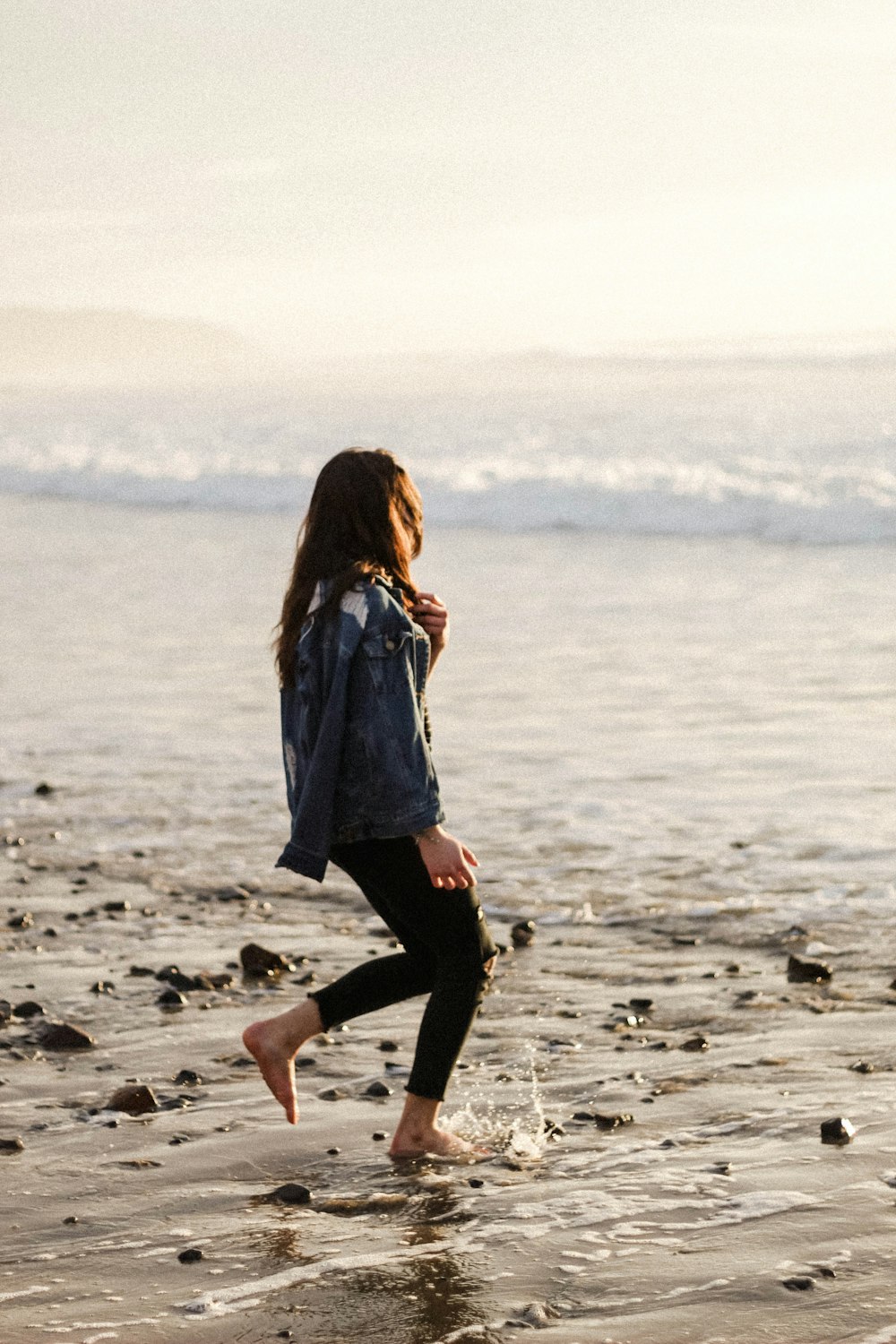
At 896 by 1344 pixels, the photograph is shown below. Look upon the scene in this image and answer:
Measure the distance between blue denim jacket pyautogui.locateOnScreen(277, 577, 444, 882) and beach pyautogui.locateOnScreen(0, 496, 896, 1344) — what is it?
958 mm

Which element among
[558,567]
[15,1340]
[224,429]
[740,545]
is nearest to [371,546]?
[15,1340]

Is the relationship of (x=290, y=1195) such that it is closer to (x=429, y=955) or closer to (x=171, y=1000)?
(x=429, y=955)

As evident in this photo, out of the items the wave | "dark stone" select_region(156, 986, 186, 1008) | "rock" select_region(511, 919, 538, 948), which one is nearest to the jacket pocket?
"dark stone" select_region(156, 986, 186, 1008)

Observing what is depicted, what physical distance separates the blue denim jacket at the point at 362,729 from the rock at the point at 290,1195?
0.80 m

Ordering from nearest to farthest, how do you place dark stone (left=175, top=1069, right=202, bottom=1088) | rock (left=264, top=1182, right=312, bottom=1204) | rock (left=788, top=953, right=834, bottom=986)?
1. rock (left=264, top=1182, right=312, bottom=1204)
2. dark stone (left=175, top=1069, right=202, bottom=1088)
3. rock (left=788, top=953, right=834, bottom=986)

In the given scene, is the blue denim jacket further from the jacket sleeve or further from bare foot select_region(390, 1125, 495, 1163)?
bare foot select_region(390, 1125, 495, 1163)

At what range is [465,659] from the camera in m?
14.3

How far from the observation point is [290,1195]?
439 cm

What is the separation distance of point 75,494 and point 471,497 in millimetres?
10889

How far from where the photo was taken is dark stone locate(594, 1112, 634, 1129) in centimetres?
493

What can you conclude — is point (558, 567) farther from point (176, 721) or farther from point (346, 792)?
point (346, 792)

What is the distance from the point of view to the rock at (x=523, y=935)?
6.98m

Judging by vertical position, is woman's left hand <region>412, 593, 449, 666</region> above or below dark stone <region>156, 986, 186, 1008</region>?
above

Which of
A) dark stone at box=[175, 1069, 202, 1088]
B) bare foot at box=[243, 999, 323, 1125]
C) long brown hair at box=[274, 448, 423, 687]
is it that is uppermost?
long brown hair at box=[274, 448, 423, 687]
